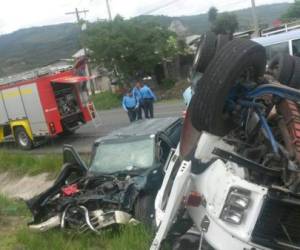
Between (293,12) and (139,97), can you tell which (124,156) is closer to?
(139,97)

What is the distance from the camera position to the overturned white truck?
3.52 meters

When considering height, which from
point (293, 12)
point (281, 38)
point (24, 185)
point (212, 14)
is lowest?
point (293, 12)

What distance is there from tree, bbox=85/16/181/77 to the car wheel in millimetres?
30617

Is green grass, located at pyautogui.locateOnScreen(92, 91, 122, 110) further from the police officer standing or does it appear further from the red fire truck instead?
the police officer standing

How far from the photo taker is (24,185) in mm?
14109

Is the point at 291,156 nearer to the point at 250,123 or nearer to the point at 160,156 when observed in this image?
the point at 250,123

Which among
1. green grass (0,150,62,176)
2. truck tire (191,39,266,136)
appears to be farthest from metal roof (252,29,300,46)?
truck tire (191,39,266,136)

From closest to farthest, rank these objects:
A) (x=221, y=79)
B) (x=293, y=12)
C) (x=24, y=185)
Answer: (x=221, y=79) → (x=24, y=185) → (x=293, y=12)

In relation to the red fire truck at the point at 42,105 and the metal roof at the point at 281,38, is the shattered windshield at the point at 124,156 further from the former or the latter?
the red fire truck at the point at 42,105

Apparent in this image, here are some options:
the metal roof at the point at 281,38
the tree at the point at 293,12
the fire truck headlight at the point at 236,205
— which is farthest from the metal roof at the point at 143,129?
the tree at the point at 293,12

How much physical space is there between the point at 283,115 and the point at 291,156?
0.42 metres

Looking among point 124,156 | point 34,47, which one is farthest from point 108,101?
point 34,47

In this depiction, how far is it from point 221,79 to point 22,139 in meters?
17.6

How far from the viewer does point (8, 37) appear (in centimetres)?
12494
